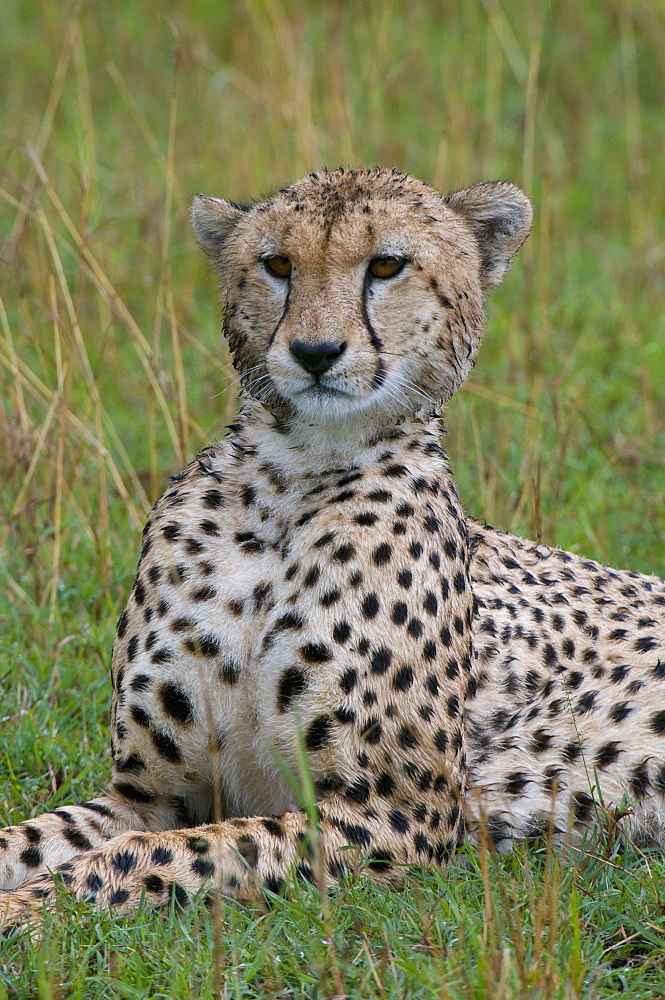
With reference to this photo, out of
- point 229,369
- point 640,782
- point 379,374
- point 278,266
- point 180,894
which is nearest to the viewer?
point 180,894

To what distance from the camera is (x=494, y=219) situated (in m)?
3.30

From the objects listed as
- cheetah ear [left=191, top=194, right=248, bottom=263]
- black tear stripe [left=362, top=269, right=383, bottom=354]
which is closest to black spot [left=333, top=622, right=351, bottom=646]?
black tear stripe [left=362, top=269, right=383, bottom=354]

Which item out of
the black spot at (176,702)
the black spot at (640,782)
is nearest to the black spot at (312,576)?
the black spot at (176,702)

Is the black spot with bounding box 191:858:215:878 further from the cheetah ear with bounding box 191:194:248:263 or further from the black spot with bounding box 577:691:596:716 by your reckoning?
the cheetah ear with bounding box 191:194:248:263

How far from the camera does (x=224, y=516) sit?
10.2ft

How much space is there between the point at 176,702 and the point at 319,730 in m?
0.33

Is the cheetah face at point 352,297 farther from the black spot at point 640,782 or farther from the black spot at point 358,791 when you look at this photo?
the black spot at point 640,782

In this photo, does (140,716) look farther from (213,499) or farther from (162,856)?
(213,499)

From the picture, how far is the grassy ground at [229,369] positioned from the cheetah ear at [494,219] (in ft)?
3.26

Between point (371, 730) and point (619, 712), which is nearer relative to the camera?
point (371, 730)

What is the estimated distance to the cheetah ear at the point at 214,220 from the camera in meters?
3.28

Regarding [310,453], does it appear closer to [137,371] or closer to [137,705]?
[137,705]

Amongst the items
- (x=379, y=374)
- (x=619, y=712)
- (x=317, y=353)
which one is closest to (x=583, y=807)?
(x=619, y=712)

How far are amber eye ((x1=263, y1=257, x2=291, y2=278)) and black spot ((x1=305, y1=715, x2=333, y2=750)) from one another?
95 centimetres
